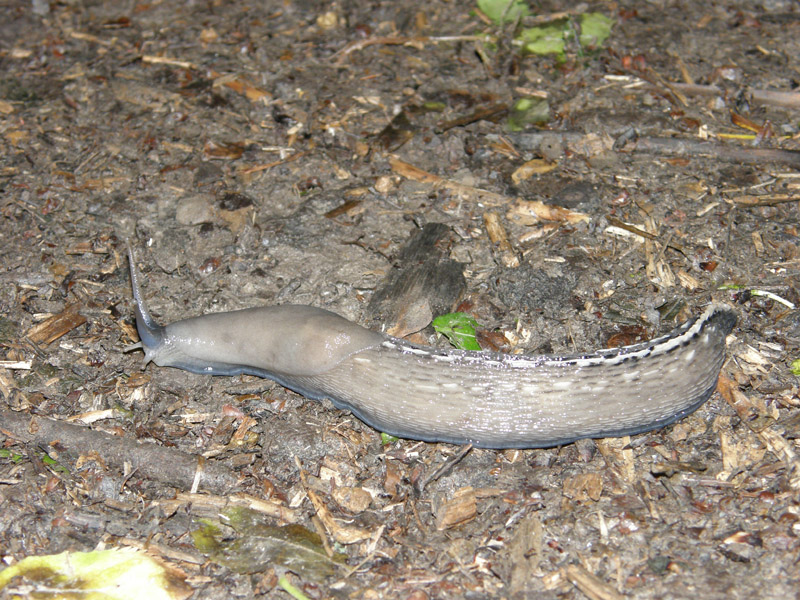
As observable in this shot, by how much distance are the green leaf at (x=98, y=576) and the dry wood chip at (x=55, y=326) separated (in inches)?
59.8

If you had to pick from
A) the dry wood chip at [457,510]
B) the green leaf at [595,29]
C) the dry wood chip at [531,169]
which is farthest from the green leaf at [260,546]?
the green leaf at [595,29]

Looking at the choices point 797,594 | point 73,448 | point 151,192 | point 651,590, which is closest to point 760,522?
point 797,594

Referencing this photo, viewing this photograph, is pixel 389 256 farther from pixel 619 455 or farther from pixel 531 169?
pixel 619 455

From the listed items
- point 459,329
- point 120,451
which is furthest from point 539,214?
point 120,451

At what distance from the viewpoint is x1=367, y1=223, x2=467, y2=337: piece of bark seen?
4.54 metres

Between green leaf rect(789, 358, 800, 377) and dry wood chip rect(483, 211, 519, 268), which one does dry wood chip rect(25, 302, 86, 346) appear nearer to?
dry wood chip rect(483, 211, 519, 268)

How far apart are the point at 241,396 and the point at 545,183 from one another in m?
2.66

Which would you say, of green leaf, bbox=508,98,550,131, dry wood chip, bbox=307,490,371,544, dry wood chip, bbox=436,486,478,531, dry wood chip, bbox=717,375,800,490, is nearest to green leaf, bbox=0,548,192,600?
dry wood chip, bbox=307,490,371,544

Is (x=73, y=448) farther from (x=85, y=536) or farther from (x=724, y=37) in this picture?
(x=724, y=37)

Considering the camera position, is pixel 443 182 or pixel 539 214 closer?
pixel 539 214

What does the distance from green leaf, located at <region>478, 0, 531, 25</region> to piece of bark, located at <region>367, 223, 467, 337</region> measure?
2830mm

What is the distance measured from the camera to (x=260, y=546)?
11.6ft

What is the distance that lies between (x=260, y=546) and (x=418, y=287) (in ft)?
6.23

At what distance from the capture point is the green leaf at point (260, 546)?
11.3 ft
